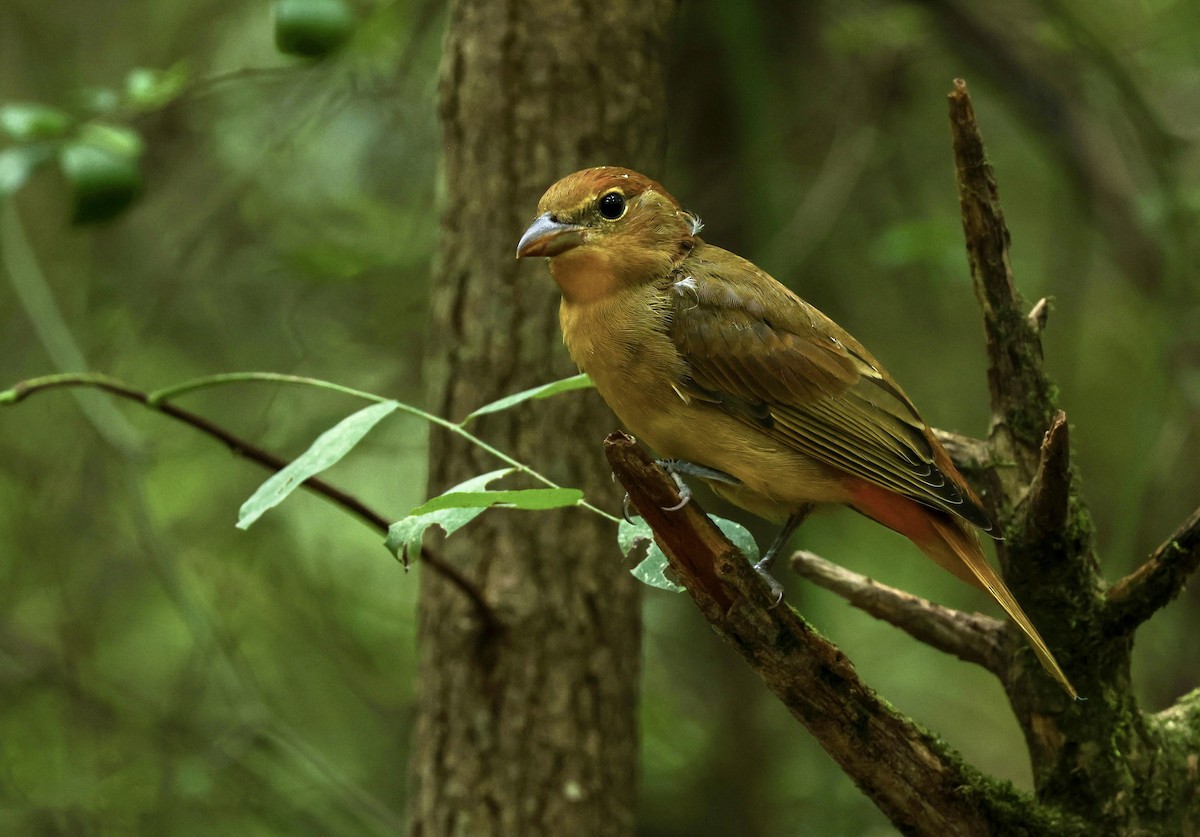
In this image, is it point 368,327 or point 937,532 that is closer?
point 937,532

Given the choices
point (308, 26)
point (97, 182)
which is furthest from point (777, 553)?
point (97, 182)

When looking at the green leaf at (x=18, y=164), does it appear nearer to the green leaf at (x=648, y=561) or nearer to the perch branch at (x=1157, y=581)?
the green leaf at (x=648, y=561)

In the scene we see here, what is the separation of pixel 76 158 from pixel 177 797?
2.42 m

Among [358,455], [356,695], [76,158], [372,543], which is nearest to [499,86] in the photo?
[76,158]

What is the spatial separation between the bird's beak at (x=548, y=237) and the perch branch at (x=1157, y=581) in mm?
1256

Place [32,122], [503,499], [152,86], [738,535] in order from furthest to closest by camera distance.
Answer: [152,86]
[32,122]
[738,535]
[503,499]

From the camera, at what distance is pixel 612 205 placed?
9.21ft

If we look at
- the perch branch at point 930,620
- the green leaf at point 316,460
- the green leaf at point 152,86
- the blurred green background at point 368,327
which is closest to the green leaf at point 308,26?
the green leaf at point 152,86

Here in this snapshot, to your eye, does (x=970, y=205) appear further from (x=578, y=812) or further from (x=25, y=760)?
(x=25, y=760)

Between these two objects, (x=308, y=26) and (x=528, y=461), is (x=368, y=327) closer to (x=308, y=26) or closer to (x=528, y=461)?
(x=528, y=461)

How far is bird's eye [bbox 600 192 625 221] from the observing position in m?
2.79

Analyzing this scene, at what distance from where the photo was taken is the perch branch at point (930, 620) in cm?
282

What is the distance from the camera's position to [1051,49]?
4.83m

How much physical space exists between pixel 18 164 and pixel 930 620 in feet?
7.76
